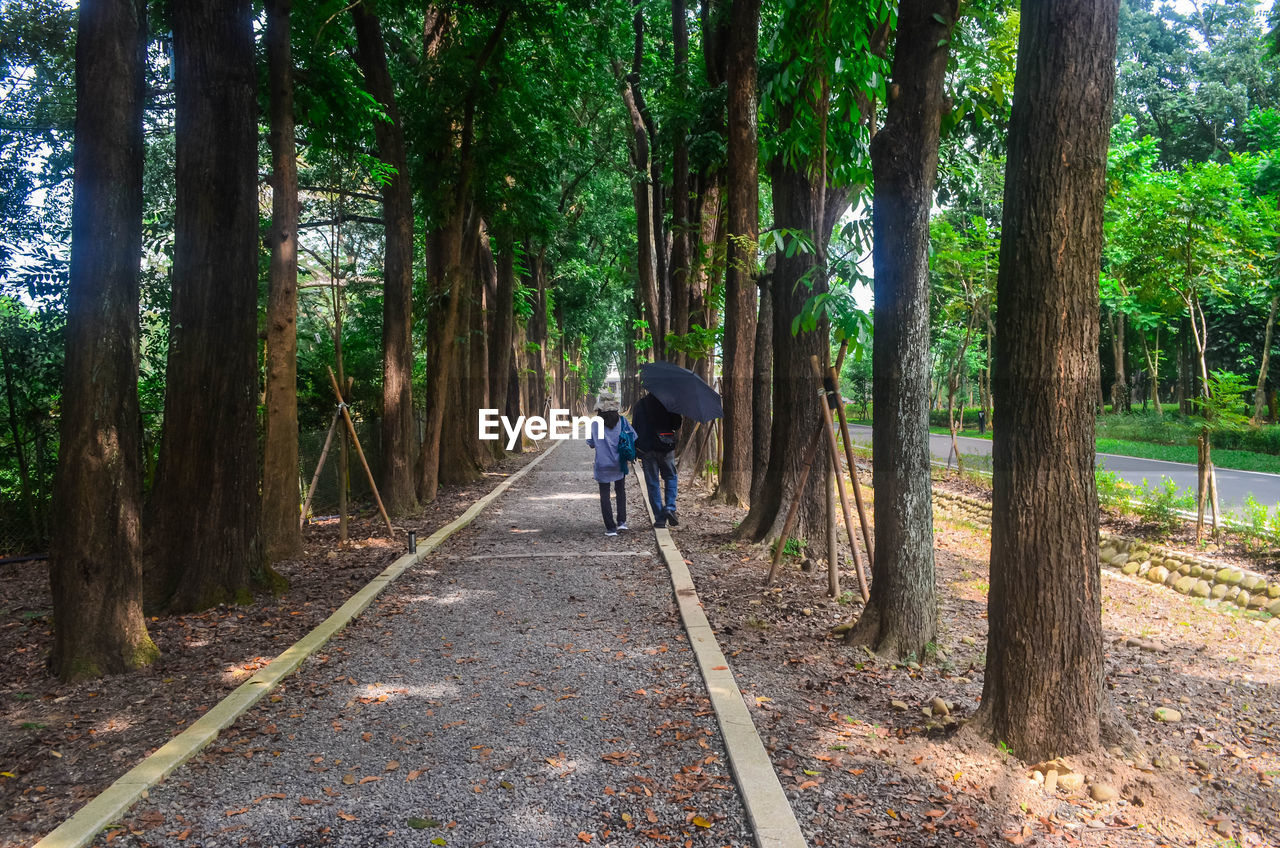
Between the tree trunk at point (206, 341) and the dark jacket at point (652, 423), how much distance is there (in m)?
5.36

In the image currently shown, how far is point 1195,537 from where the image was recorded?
37.3 feet

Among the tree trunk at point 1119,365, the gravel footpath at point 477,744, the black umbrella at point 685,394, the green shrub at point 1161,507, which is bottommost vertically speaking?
the gravel footpath at point 477,744

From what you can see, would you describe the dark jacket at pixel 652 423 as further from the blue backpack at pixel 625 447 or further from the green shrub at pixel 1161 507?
the green shrub at pixel 1161 507

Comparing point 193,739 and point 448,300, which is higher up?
point 448,300

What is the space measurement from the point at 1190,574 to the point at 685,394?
644 centimetres

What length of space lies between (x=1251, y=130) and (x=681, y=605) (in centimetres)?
3091

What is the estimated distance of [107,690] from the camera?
17.7ft

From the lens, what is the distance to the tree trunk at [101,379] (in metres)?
5.44

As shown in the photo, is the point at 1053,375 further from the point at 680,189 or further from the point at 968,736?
the point at 680,189

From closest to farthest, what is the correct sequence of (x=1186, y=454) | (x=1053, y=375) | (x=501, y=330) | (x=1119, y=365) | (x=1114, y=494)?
1. (x=1053, y=375)
2. (x=1114, y=494)
3. (x=501, y=330)
4. (x=1186, y=454)
5. (x=1119, y=365)

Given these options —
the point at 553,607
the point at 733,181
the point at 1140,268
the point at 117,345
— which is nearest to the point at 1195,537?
the point at 1140,268

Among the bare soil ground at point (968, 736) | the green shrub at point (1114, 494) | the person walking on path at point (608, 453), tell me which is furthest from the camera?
the green shrub at point (1114, 494)

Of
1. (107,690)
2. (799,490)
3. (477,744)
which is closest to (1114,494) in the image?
(799,490)

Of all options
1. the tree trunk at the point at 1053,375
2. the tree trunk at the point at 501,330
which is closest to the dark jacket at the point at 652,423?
the tree trunk at the point at 1053,375
